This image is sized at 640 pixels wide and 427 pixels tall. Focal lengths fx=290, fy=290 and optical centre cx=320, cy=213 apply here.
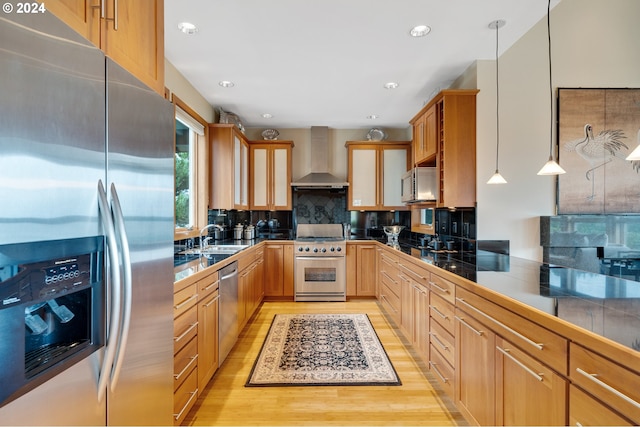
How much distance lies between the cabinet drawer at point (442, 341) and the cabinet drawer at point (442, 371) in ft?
0.13

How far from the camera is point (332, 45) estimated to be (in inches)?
97.0

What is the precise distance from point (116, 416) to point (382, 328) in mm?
2755

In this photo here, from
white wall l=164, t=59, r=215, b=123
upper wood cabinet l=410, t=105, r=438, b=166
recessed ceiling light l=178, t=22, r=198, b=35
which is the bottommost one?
upper wood cabinet l=410, t=105, r=438, b=166

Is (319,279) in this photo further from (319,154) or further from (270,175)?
(319,154)

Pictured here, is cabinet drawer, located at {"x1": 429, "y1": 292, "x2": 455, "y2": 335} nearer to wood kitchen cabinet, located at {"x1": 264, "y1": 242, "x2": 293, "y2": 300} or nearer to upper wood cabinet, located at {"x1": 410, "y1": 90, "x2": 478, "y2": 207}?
upper wood cabinet, located at {"x1": 410, "y1": 90, "x2": 478, "y2": 207}

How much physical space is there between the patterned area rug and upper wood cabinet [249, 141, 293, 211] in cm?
193

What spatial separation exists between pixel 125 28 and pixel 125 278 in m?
0.95

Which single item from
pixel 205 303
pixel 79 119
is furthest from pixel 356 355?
pixel 79 119

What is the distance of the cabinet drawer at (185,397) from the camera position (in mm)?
1597

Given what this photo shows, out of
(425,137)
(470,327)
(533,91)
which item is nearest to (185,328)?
(470,327)

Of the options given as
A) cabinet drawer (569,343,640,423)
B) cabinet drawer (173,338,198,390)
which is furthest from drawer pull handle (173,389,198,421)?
cabinet drawer (569,343,640,423)

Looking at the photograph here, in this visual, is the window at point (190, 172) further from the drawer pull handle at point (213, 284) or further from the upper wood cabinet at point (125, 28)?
the upper wood cabinet at point (125, 28)

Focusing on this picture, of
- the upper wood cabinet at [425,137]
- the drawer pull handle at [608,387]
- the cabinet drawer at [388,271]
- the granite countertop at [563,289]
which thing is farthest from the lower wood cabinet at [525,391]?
the upper wood cabinet at [425,137]

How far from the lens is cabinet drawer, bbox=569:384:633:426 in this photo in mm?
826
